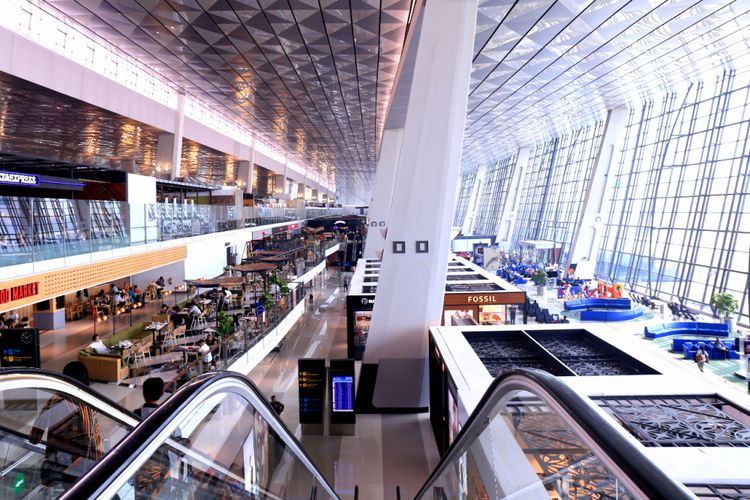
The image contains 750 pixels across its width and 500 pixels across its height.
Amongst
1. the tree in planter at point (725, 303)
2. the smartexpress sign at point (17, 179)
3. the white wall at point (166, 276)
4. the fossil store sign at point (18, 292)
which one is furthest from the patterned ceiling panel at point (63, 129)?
the tree in planter at point (725, 303)

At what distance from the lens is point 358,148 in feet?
132

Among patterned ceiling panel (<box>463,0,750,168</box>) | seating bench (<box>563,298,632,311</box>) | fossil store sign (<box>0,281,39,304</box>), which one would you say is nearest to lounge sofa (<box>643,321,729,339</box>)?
seating bench (<box>563,298,632,311</box>)

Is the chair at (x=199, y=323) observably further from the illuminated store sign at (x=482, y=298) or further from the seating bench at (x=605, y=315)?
the seating bench at (x=605, y=315)

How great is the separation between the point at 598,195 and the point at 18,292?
27843mm

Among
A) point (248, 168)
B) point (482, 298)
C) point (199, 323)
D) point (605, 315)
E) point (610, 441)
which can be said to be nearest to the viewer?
point (610, 441)

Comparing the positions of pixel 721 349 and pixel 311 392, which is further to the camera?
pixel 721 349

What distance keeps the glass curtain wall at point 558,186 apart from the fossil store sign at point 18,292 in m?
27.9

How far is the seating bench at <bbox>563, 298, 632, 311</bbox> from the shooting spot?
24.3m

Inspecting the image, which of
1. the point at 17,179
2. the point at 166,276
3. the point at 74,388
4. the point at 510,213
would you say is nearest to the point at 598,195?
the point at 510,213

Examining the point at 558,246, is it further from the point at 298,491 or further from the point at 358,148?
the point at 298,491

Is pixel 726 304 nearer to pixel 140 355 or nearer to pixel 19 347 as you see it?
pixel 140 355

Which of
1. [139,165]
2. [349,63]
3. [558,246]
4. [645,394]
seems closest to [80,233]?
[349,63]

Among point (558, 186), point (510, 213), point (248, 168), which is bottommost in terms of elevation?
point (510, 213)

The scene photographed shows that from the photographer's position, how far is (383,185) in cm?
2897
